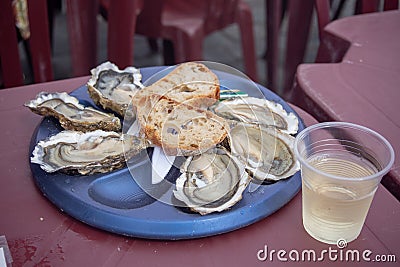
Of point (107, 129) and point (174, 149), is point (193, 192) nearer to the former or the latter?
point (174, 149)

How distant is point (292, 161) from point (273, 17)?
1.27 meters

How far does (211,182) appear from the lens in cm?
76

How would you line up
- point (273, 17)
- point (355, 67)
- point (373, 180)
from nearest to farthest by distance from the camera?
point (373, 180) → point (355, 67) → point (273, 17)

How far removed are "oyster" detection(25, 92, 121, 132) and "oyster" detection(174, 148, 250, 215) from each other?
6.0 inches

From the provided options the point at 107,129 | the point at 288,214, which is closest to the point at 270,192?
the point at 288,214

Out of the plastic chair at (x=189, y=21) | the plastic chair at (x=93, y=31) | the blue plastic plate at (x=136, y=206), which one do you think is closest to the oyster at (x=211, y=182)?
the blue plastic plate at (x=136, y=206)

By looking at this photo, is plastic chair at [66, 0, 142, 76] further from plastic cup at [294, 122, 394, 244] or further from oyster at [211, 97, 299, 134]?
plastic cup at [294, 122, 394, 244]

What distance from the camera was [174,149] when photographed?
2.65 ft

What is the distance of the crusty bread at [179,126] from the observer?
81cm

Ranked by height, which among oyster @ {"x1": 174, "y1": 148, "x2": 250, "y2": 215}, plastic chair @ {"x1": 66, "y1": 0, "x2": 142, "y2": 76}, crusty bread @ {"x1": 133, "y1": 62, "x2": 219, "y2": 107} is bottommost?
plastic chair @ {"x1": 66, "y1": 0, "x2": 142, "y2": 76}

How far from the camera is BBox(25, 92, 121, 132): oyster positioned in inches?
33.7

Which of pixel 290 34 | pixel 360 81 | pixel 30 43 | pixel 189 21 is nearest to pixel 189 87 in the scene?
pixel 360 81

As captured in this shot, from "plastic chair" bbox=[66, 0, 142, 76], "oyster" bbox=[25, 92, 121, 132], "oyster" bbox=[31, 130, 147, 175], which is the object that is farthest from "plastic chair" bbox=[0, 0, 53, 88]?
"oyster" bbox=[31, 130, 147, 175]

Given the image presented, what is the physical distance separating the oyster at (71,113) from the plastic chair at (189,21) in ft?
2.89
